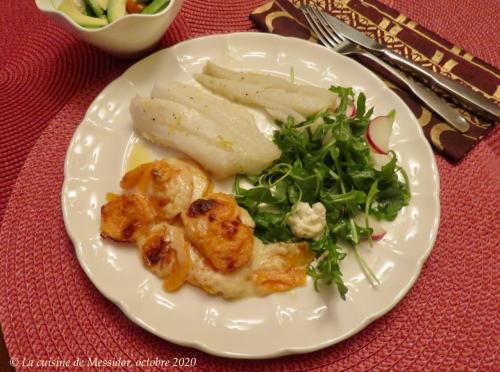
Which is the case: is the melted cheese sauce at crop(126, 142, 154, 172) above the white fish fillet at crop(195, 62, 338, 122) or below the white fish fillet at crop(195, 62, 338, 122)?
below

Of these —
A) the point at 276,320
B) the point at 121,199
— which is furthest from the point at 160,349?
the point at 121,199

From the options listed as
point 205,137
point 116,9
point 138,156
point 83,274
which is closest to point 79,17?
point 116,9

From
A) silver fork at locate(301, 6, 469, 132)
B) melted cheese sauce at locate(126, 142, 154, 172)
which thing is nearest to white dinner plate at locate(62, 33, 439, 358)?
melted cheese sauce at locate(126, 142, 154, 172)

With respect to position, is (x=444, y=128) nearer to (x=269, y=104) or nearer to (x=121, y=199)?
(x=269, y=104)

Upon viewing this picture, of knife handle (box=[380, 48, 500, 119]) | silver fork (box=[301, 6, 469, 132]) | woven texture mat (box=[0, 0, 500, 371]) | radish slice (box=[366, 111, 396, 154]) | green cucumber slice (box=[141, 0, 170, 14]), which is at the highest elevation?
knife handle (box=[380, 48, 500, 119])

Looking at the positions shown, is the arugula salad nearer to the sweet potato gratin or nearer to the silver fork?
the sweet potato gratin

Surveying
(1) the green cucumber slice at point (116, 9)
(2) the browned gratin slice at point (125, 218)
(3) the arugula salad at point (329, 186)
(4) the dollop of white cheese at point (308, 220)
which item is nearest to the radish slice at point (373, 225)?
(3) the arugula salad at point (329, 186)
